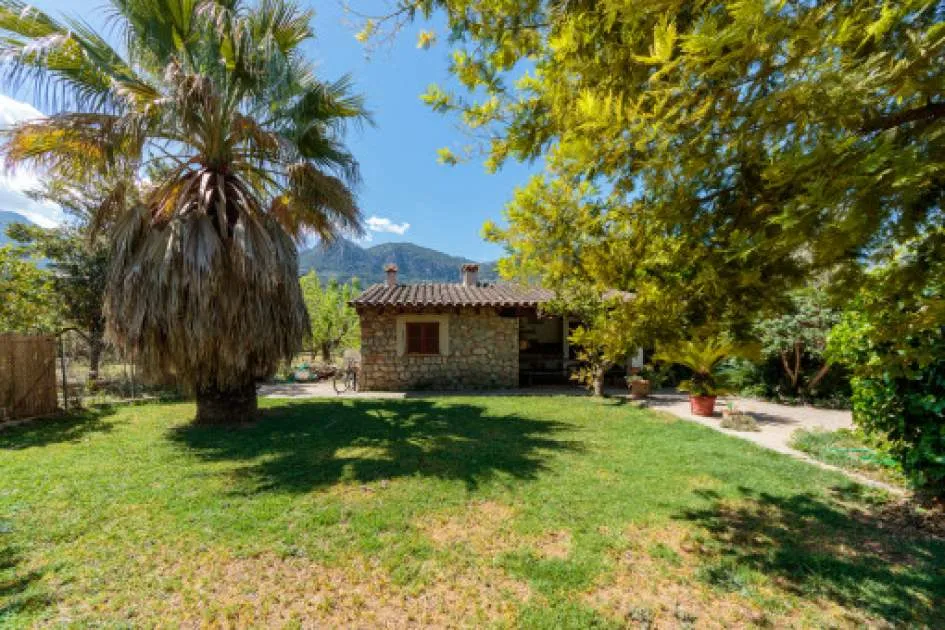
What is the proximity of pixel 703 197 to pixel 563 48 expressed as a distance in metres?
1.28

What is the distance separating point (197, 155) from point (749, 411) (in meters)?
12.9

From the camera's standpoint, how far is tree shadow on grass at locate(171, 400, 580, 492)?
4988 millimetres

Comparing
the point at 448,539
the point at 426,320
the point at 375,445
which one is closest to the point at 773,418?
the point at 448,539

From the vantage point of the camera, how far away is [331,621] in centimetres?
247

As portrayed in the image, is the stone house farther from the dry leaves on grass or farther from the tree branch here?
the tree branch

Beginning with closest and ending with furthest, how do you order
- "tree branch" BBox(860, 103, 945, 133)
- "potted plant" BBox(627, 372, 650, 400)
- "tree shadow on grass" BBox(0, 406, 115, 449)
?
"tree branch" BBox(860, 103, 945, 133)
"tree shadow on grass" BBox(0, 406, 115, 449)
"potted plant" BBox(627, 372, 650, 400)

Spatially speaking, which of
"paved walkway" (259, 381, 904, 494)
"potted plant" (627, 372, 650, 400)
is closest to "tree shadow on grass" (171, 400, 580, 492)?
"paved walkway" (259, 381, 904, 494)

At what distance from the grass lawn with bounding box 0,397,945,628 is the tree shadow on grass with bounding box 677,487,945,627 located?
18 mm

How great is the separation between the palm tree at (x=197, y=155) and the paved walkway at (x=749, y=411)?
16.9 feet

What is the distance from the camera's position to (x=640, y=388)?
1112cm

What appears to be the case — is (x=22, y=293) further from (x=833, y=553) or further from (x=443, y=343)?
(x=833, y=553)

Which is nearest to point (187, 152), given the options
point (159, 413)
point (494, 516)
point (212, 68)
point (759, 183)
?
point (212, 68)

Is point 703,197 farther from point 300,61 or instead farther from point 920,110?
point 300,61

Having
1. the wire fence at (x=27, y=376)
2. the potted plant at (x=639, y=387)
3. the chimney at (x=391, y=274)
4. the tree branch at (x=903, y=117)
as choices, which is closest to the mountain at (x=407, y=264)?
the chimney at (x=391, y=274)
